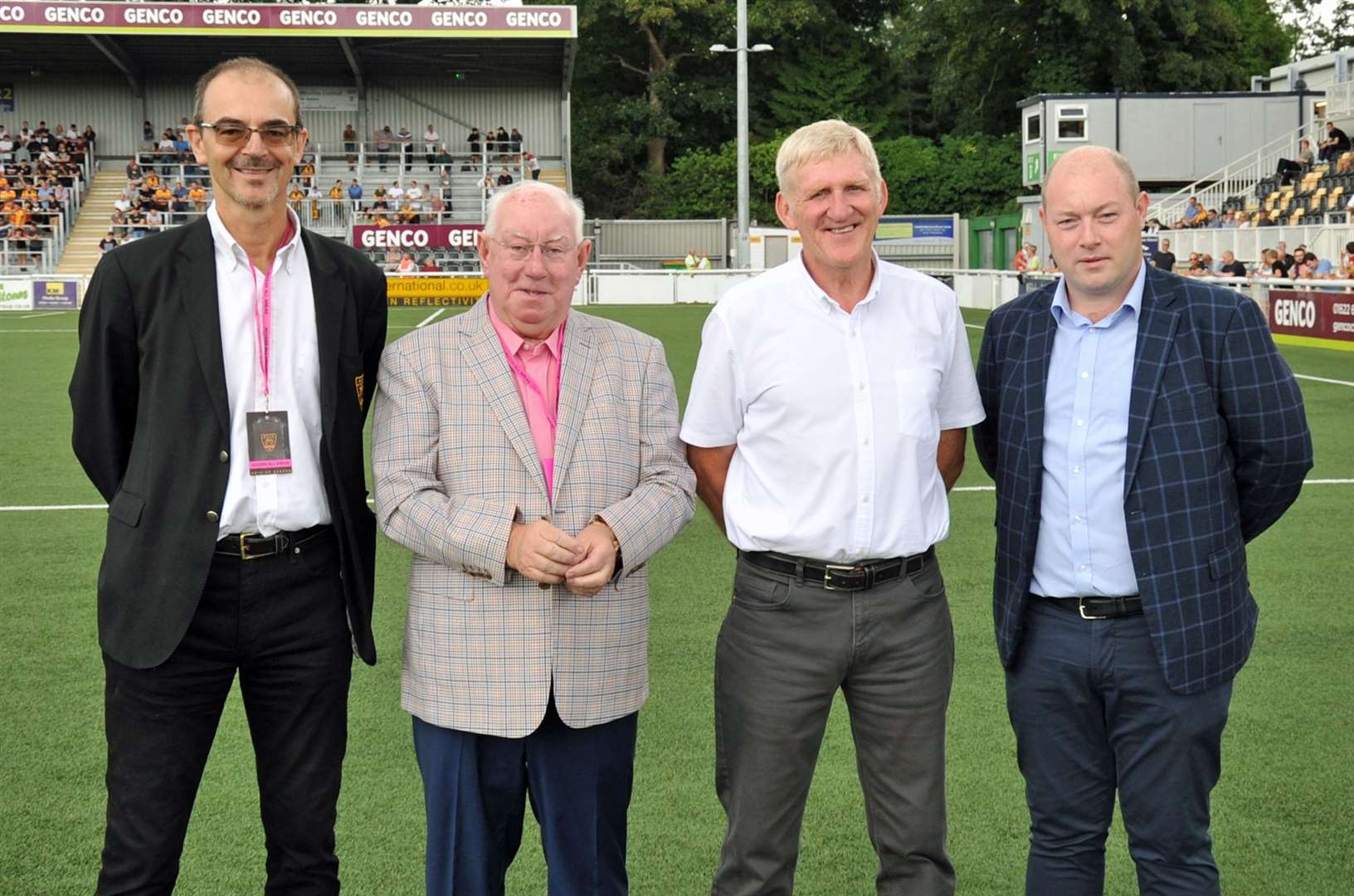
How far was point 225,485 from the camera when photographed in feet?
9.59

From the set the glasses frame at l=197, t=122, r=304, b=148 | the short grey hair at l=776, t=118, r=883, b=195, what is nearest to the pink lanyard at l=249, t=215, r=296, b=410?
the glasses frame at l=197, t=122, r=304, b=148

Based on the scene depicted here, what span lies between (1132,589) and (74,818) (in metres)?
3.04

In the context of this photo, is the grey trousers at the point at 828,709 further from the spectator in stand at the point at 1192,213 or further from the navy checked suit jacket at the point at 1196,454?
the spectator in stand at the point at 1192,213

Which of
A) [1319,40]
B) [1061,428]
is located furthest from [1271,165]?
[1061,428]

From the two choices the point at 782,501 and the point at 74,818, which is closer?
the point at 782,501

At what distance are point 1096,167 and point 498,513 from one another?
1.43 m

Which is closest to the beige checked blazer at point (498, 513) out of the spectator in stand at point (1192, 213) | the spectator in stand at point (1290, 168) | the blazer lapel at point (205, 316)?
the blazer lapel at point (205, 316)

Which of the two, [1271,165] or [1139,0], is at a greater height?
[1139,0]

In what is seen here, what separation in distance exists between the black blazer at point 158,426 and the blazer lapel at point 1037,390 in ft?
4.77

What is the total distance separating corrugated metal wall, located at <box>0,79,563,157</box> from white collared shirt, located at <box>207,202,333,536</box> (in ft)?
132

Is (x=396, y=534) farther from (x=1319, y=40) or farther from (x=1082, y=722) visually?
(x=1319, y=40)

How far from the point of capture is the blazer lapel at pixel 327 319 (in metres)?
3.01

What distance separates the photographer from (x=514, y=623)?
301cm

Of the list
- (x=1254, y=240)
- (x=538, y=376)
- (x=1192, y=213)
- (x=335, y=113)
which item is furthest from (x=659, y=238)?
(x=538, y=376)
